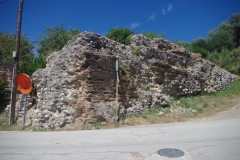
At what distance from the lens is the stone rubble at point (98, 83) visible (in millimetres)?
8445

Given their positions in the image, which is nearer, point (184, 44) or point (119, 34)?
point (119, 34)

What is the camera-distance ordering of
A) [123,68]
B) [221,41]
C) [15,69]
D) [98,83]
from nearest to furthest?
[98,83]
[15,69]
[123,68]
[221,41]

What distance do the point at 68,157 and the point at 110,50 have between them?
6.85m

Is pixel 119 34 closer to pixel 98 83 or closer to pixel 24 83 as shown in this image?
pixel 98 83

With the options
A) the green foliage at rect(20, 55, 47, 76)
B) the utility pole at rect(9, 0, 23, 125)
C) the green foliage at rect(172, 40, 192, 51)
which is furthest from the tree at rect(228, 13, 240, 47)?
the utility pole at rect(9, 0, 23, 125)

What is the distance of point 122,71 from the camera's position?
10.1 metres

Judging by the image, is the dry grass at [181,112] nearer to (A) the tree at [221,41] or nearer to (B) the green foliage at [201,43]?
(A) the tree at [221,41]

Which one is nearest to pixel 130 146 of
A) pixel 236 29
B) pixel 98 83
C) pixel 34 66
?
pixel 98 83

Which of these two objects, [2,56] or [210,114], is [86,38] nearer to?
[210,114]

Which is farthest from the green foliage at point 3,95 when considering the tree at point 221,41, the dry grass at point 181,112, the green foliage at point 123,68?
the tree at point 221,41

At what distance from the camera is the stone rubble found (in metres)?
8.45

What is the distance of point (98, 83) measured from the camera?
8.85 metres

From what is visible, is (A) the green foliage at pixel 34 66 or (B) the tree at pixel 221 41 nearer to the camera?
(A) the green foliage at pixel 34 66

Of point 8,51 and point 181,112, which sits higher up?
point 8,51
